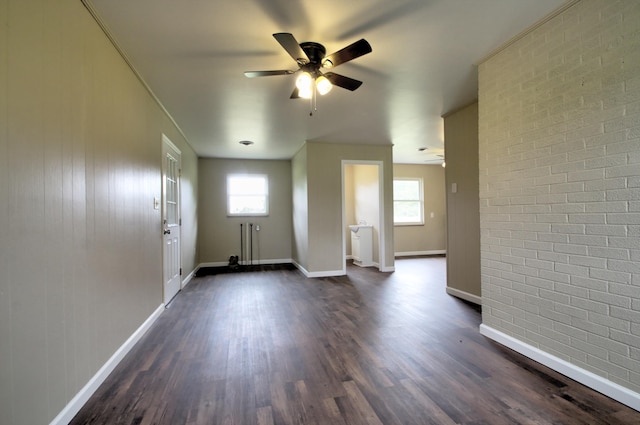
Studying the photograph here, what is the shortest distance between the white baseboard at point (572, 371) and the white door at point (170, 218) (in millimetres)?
3754

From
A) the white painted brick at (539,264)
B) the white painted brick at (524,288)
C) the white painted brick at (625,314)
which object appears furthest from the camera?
the white painted brick at (524,288)

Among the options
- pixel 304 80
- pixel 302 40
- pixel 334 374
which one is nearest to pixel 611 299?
pixel 334 374

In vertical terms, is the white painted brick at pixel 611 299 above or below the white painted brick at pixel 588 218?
below

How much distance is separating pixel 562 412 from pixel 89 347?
2.96 m

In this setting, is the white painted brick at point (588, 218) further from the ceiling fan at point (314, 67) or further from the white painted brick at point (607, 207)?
the ceiling fan at point (314, 67)

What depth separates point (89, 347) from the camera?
1903 millimetres

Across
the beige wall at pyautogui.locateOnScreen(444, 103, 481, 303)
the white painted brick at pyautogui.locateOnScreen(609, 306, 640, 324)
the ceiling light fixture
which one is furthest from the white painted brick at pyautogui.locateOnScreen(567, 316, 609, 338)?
the ceiling light fixture

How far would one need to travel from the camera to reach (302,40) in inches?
91.7

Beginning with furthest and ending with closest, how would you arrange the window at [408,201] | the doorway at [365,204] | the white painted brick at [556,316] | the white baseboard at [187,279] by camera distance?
the window at [408,201], the doorway at [365,204], the white baseboard at [187,279], the white painted brick at [556,316]

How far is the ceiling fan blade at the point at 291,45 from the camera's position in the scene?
1.86m

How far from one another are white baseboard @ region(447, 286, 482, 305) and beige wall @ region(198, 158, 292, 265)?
413 centimetres

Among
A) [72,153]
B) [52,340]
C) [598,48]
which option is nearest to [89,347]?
[52,340]

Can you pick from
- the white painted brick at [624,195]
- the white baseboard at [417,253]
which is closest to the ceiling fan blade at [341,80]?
the white painted brick at [624,195]

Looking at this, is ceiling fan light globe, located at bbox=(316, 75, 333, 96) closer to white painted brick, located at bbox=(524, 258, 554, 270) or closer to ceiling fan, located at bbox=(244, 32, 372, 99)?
ceiling fan, located at bbox=(244, 32, 372, 99)
